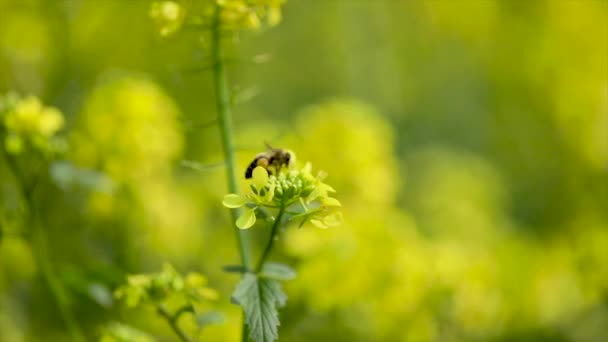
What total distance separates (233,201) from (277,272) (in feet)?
0.57

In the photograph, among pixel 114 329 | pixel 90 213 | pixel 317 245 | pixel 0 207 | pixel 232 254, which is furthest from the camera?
pixel 232 254

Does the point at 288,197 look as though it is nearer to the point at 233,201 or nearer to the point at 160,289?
the point at 233,201

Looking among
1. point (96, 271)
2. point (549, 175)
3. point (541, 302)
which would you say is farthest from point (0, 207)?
point (549, 175)

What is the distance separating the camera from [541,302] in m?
2.99

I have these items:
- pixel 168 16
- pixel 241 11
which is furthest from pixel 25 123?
pixel 241 11

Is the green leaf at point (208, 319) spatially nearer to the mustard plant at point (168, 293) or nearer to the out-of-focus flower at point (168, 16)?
the mustard plant at point (168, 293)

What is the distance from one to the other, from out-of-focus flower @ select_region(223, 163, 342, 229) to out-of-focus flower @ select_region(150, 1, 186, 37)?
13.7 inches

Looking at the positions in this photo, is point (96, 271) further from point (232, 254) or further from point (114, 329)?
point (232, 254)

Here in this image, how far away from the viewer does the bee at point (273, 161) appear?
1372 millimetres

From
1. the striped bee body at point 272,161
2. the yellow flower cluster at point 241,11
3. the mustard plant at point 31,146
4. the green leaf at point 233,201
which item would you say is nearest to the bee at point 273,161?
the striped bee body at point 272,161

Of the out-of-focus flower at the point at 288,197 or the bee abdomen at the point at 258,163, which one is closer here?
the out-of-focus flower at the point at 288,197

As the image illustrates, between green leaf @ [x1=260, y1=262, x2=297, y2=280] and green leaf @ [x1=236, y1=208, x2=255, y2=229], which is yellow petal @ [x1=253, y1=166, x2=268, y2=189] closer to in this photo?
green leaf @ [x1=236, y1=208, x2=255, y2=229]

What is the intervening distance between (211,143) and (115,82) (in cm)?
112

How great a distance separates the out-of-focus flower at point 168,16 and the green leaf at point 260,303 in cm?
45
